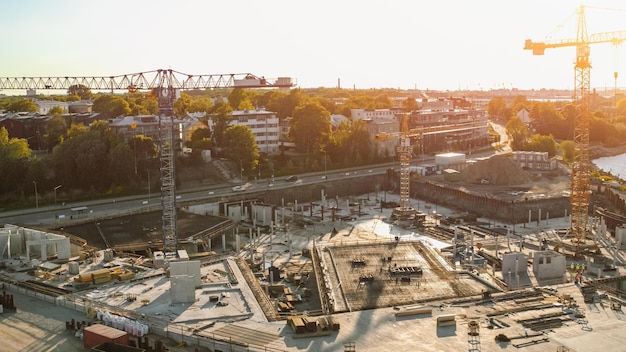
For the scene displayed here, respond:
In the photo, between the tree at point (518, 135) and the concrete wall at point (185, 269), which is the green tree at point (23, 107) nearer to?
the tree at point (518, 135)

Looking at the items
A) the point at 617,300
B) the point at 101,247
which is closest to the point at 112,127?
the point at 101,247

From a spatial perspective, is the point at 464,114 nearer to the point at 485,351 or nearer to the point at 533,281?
the point at 533,281

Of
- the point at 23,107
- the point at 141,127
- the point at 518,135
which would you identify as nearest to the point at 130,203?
the point at 141,127

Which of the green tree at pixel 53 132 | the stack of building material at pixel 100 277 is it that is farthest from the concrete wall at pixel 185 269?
the green tree at pixel 53 132

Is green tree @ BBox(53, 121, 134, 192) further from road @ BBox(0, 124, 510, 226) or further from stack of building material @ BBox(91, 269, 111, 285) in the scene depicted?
stack of building material @ BBox(91, 269, 111, 285)

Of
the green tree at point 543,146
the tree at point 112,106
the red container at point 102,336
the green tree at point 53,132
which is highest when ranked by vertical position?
the tree at point 112,106

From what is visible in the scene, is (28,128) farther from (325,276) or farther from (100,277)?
(325,276)
